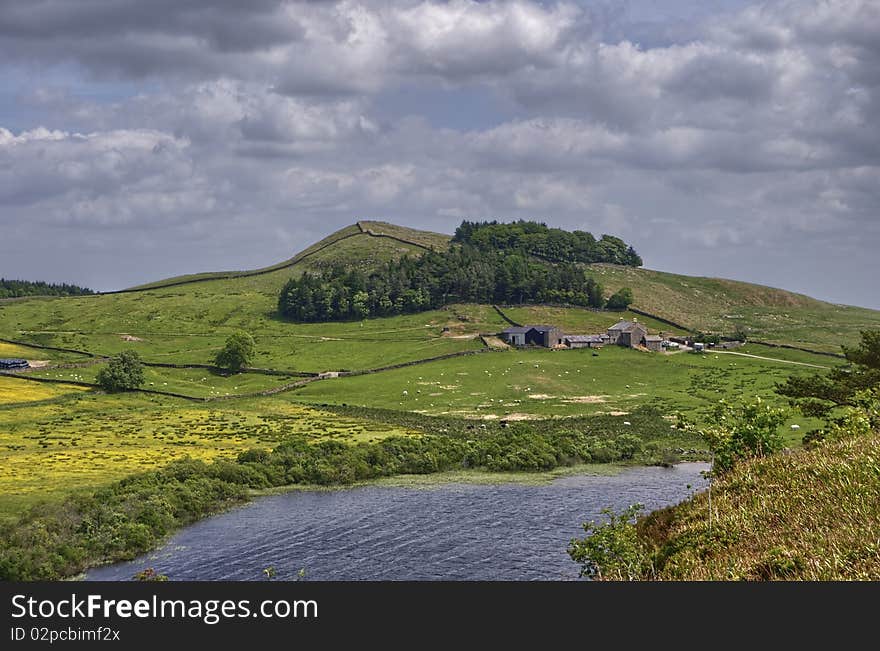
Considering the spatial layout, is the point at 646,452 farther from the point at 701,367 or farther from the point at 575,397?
the point at 701,367

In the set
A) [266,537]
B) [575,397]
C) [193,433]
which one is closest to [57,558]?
[266,537]

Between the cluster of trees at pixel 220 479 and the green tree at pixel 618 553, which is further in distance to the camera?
the cluster of trees at pixel 220 479

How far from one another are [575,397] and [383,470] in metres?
54.1

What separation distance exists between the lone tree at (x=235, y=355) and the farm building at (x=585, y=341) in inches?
2741

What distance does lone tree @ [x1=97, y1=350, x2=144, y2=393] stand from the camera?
138 meters

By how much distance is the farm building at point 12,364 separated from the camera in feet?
496

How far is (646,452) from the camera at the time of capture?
9656 centimetres

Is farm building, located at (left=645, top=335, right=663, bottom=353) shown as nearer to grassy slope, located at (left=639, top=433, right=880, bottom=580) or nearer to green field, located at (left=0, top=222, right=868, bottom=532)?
green field, located at (left=0, top=222, right=868, bottom=532)

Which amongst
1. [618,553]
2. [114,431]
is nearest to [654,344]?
[114,431]

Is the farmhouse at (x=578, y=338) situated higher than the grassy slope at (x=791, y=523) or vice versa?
the farmhouse at (x=578, y=338)

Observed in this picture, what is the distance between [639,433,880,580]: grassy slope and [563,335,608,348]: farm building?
143653 mm

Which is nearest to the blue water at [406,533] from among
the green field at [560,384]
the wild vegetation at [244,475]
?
the wild vegetation at [244,475]

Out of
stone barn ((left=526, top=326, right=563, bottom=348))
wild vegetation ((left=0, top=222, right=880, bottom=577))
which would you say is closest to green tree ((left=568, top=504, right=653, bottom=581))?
wild vegetation ((left=0, top=222, right=880, bottom=577))

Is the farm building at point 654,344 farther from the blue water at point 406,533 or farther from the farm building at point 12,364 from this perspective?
the farm building at point 12,364
